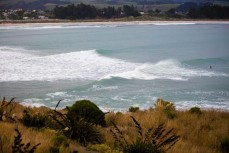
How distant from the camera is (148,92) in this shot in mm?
→ 20109

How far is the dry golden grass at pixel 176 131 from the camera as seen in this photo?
6.34 metres

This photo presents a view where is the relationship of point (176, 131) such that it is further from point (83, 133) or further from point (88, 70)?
point (88, 70)

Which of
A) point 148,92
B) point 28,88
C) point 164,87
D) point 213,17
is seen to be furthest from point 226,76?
point 213,17

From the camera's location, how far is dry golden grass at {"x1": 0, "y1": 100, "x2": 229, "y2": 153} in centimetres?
634

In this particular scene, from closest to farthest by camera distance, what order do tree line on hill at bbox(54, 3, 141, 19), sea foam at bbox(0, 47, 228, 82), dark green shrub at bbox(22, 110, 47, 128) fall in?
dark green shrub at bbox(22, 110, 47, 128) → sea foam at bbox(0, 47, 228, 82) → tree line on hill at bbox(54, 3, 141, 19)

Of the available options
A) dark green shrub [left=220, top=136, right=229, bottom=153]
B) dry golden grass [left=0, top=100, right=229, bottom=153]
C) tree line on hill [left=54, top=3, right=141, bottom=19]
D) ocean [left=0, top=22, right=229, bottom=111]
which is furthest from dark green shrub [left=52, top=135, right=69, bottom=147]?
tree line on hill [left=54, top=3, right=141, bottom=19]

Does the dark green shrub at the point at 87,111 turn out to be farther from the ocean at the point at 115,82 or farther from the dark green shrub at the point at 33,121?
the ocean at the point at 115,82

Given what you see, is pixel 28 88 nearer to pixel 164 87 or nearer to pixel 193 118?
pixel 164 87

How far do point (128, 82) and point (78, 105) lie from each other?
46.8ft

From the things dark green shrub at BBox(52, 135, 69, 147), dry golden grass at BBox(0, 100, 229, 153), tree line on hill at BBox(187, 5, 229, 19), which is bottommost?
dry golden grass at BBox(0, 100, 229, 153)

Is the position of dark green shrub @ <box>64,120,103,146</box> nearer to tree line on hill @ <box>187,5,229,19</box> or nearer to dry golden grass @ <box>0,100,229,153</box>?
dry golden grass @ <box>0,100,229,153</box>

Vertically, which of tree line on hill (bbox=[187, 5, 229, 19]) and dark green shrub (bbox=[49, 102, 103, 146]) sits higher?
tree line on hill (bbox=[187, 5, 229, 19])

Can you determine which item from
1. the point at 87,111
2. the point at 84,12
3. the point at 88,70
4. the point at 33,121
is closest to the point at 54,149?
the point at 33,121

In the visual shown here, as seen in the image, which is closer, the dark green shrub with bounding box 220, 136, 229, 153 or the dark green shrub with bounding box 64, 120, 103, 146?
the dark green shrub with bounding box 64, 120, 103, 146
